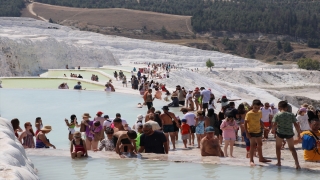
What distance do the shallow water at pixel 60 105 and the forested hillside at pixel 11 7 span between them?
122 metres

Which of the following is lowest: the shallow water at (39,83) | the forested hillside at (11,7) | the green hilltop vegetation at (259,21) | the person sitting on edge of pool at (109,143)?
the person sitting on edge of pool at (109,143)

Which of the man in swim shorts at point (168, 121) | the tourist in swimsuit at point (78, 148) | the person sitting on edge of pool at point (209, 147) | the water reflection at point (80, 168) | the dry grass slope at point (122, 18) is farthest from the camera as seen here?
the dry grass slope at point (122, 18)

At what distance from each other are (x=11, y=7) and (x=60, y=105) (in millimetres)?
131943

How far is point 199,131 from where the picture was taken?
12.4 meters

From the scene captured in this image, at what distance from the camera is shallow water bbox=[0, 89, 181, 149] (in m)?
17.6

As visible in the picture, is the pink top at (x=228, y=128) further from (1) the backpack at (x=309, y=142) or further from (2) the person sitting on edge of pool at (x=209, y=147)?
(1) the backpack at (x=309, y=142)

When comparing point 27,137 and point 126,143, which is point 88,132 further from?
point 126,143

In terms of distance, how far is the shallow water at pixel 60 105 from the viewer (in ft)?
57.9

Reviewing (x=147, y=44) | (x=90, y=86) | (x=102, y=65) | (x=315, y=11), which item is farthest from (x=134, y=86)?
(x=315, y=11)

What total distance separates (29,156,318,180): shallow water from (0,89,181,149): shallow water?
5504 mm

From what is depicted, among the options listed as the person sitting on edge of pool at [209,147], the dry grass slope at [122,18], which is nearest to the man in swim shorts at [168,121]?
the person sitting on edge of pool at [209,147]

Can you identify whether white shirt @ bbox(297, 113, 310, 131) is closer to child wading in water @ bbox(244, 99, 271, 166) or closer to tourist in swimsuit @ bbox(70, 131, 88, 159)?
child wading in water @ bbox(244, 99, 271, 166)

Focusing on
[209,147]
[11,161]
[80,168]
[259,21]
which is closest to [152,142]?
[209,147]

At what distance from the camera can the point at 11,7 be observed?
148 m
